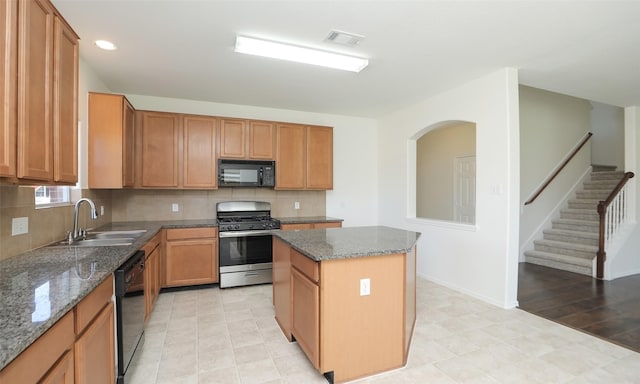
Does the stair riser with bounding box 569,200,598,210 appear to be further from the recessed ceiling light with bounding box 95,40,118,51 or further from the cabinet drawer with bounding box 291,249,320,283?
the recessed ceiling light with bounding box 95,40,118,51

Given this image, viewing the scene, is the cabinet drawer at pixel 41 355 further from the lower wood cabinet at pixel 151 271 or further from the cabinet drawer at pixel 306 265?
the lower wood cabinet at pixel 151 271

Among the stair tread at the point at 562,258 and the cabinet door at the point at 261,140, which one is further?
the stair tread at the point at 562,258

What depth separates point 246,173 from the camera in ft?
14.4

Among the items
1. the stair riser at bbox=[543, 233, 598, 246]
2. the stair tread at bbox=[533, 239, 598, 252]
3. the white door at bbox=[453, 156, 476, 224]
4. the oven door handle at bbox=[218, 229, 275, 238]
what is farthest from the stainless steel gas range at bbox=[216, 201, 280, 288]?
the stair riser at bbox=[543, 233, 598, 246]

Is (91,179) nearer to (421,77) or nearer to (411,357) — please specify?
(411,357)

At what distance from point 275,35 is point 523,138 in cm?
493

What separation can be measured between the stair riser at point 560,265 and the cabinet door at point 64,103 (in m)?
6.40

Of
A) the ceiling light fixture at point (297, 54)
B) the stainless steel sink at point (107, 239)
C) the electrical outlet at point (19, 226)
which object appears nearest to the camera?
the electrical outlet at point (19, 226)

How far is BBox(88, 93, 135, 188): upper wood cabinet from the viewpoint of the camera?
3107 millimetres

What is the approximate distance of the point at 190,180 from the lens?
4.12 m

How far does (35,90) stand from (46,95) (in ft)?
0.39

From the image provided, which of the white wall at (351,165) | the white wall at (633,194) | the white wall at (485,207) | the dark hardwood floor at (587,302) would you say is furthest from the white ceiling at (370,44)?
the dark hardwood floor at (587,302)

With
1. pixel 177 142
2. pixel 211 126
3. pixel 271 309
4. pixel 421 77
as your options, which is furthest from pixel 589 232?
pixel 177 142

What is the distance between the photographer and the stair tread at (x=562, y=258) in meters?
4.69
